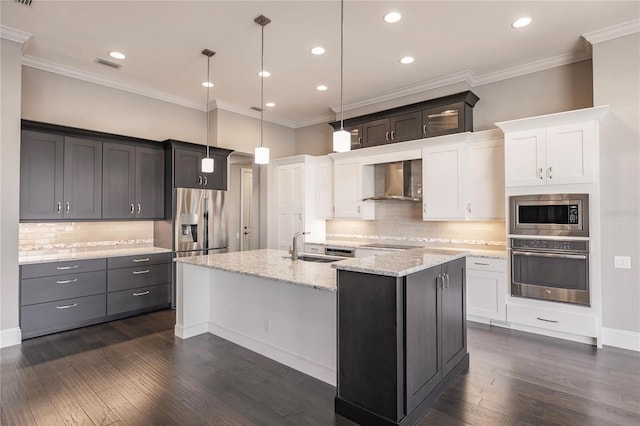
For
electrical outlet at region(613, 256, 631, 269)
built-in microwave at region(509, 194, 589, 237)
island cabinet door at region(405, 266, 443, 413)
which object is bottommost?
island cabinet door at region(405, 266, 443, 413)

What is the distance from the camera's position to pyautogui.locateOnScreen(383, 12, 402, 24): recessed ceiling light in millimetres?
3346

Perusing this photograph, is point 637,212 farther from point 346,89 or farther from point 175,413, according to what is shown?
point 175,413

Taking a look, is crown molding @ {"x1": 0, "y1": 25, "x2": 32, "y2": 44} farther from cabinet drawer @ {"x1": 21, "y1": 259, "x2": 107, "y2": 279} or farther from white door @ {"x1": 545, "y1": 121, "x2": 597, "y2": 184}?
white door @ {"x1": 545, "y1": 121, "x2": 597, "y2": 184}

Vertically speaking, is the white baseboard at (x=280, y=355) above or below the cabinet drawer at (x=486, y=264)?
below

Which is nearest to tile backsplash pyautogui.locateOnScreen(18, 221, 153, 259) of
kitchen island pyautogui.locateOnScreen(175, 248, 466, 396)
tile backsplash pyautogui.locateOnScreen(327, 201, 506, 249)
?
kitchen island pyautogui.locateOnScreen(175, 248, 466, 396)

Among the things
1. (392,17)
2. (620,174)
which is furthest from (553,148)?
(392,17)

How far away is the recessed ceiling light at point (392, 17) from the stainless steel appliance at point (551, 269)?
2.72 meters

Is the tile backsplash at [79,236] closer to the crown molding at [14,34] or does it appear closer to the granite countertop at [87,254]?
the granite countertop at [87,254]

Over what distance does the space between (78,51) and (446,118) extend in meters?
4.67

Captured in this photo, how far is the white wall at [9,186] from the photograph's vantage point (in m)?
3.61

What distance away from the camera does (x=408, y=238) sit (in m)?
5.57

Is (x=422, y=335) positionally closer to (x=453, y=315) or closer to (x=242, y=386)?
(x=453, y=315)

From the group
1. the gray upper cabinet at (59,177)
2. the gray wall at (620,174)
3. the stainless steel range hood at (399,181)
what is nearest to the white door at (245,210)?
the stainless steel range hood at (399,181)

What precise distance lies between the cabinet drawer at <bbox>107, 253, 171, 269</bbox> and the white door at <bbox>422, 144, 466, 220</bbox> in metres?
3.75
